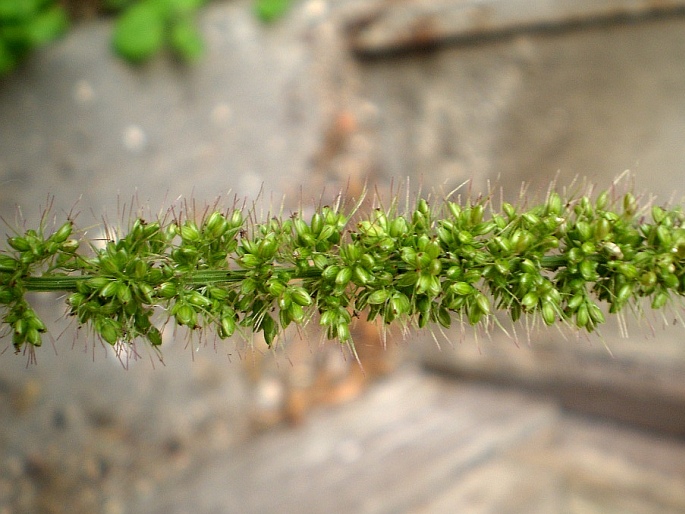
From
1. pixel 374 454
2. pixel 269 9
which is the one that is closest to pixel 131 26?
pixel 269 9

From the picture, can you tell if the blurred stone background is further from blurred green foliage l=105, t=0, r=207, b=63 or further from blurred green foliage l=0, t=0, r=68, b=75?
blurred green foliage l=0, t=0, r=68, b=75

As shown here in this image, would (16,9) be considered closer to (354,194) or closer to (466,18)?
(354,194)

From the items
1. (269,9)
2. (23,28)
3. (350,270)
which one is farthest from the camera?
(269,9)

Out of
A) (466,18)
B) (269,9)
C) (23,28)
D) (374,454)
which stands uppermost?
(269,9)

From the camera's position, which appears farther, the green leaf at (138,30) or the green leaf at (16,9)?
the green leaf at (138,30)

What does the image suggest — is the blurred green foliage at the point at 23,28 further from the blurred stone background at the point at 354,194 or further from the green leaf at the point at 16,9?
the blurred stone background at the point at 354,194

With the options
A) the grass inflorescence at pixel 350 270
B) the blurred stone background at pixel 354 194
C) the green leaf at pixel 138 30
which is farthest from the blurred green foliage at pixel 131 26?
the grass inflorescence at pixel 350 270

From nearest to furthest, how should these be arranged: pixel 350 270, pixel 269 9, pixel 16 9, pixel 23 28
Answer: pixel 350 270 < pixel 16 9 < pixel 23 28 < pixel 269 9
